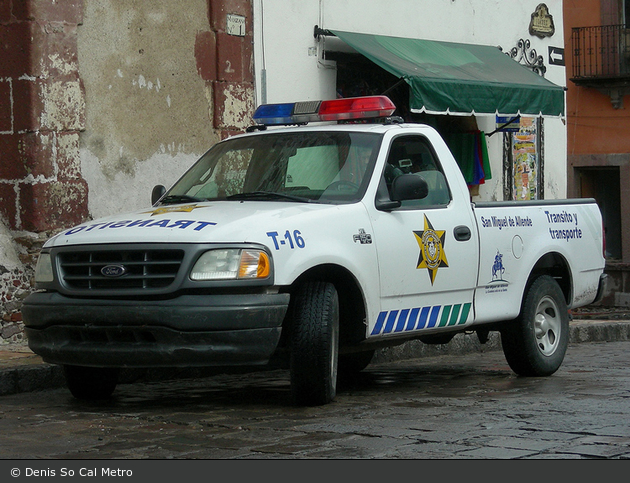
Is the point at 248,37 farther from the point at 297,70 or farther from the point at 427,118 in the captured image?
the point at 427,118

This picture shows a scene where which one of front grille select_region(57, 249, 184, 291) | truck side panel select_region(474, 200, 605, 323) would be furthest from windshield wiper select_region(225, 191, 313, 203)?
truck side panel select_region(474, 200, 605, 323)

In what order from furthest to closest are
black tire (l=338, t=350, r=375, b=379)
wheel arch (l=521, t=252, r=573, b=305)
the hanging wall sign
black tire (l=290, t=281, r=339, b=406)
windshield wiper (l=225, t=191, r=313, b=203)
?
the hanging wall sign < black tire (l=338, t=350, r=375, b=379) < wheel arch (l=521, t=252, r=573, b=305) < windshield wiper (l=225, t=191, r=313, b=203) < black tire (l=290, t=281, r=339, b=406)

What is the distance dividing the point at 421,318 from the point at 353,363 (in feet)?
5.80

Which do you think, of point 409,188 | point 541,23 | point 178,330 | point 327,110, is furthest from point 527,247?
point 541,23

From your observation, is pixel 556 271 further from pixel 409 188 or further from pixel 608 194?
pixel 608 194

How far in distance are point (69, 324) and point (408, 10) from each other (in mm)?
8964

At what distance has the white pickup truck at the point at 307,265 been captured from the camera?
6.22 metres

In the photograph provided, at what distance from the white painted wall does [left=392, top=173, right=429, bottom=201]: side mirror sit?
5406mm

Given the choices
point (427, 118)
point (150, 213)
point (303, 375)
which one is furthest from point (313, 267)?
point (427, 118)

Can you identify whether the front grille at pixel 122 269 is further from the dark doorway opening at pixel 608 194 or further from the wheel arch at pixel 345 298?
the dark doorway opening at pixel 608 194

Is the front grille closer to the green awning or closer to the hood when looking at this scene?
the hood

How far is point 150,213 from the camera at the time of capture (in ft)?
22.8

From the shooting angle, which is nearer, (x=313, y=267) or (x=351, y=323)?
(x=313, y=267)

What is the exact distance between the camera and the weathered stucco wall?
10.7 m
